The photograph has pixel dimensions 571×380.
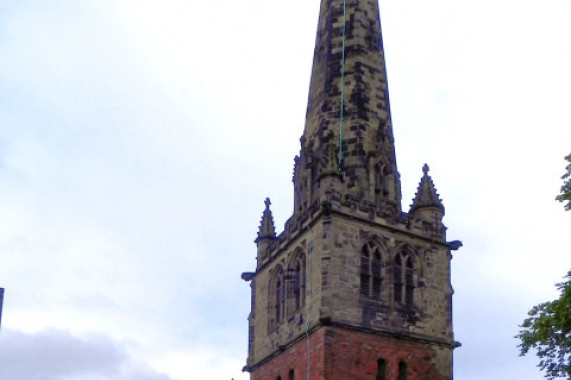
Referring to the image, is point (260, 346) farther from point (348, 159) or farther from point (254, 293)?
point (348, 159)

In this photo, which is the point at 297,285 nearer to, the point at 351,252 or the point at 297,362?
the point at 351,252

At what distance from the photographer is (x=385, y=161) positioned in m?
46.6

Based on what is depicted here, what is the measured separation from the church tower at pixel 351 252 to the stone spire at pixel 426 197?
49 mm

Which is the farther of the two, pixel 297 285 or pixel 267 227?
pixel 267 227

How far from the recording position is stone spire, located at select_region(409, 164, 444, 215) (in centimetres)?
4622

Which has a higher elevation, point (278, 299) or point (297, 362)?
point (278, 299)

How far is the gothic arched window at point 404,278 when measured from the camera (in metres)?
43.8

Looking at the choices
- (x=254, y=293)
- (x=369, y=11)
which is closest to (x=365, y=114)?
(x=369, y=11)

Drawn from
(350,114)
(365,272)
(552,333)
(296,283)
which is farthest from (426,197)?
(552,333)

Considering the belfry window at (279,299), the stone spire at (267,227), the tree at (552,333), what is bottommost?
the tree at (552,333)

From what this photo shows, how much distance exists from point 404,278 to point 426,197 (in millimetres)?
4062

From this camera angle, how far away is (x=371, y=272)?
141 ft

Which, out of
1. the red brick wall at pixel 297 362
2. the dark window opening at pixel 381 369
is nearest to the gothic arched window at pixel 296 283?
the red brick wall at pixel 297 362

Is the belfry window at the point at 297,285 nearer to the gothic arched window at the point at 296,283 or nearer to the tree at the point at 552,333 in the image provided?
the gothic arched window at the point at 296,283
